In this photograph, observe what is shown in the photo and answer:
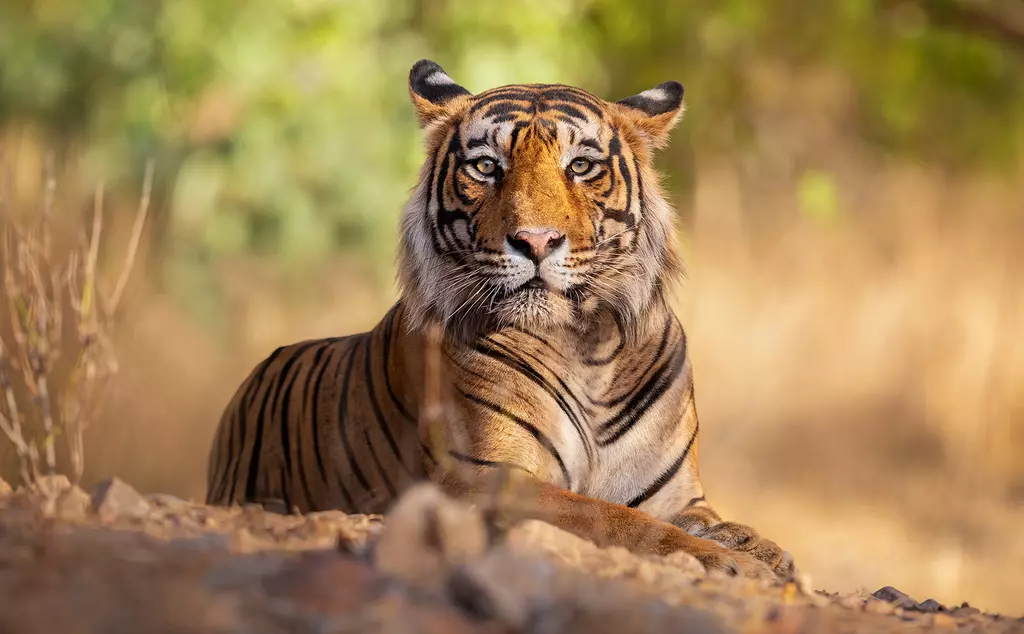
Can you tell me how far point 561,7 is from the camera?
9.91 meters

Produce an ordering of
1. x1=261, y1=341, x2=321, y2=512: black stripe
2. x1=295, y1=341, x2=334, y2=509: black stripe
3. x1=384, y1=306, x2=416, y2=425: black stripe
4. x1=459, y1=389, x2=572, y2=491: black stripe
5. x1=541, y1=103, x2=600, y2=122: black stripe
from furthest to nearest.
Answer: x1=261, y1=341, x2=321, y2=512: black stripe → x1=295, y1=341, x2=334, y2=509: black stripe → x1=384, y1=306, x2=416, y2=425: black stripe → x1=541, y1=103, x2=600, y2=122: black stripe → x1=459, y1=389, x2=572, y2=491: black stripe

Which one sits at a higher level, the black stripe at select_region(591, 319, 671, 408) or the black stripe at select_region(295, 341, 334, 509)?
the black stripe at select_region(591, 319, 671, 408)

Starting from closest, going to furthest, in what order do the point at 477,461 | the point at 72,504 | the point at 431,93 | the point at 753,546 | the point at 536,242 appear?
the point at 72,504, the point at 753,546, the point at 536,242, the point at 477,461, the point at 431,93

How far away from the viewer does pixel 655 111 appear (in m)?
4.65

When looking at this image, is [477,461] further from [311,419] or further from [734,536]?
[311,419]

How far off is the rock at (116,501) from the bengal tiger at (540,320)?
1.16 meters

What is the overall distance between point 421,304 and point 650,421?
888 mm

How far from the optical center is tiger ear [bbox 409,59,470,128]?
4574mm

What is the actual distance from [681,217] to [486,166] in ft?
19.9

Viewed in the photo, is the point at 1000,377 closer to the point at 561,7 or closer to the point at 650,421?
the point at 561,7

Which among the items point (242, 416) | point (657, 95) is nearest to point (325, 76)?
point (242, 416)

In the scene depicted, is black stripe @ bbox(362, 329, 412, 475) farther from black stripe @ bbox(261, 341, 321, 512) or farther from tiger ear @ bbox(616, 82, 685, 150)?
tiger ear @ bbox(616, 82, 685, 150)

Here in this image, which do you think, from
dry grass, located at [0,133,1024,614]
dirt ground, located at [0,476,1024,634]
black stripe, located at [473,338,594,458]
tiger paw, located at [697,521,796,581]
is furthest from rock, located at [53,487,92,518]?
dry grass, located at [0,133,1024,614]

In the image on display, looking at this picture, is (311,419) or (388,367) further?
(311,419)
